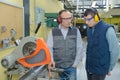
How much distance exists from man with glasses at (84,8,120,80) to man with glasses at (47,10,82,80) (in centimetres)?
16

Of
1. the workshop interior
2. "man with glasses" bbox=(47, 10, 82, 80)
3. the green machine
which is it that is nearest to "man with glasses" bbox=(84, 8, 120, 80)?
"man with glasses" bbox=(47, 10, 82, 80)

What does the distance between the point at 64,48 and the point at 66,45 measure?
42 mm

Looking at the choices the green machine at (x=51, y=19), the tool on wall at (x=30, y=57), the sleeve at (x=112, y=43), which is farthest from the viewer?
the green machine at (x=51, y=19)

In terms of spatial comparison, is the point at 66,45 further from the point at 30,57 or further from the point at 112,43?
the point at 30,57

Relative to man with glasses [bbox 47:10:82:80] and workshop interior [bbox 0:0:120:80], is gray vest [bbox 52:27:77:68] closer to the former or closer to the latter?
man with glasses [bbox 47:10:82:80]

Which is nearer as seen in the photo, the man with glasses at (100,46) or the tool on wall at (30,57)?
the tool on wall at (30,57)

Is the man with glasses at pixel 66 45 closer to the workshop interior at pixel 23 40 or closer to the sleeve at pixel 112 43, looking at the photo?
the workshop interior at pixel 23 40

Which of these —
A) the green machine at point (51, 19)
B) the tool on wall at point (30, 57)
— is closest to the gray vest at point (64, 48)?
the tool on wall at point (30, 57)

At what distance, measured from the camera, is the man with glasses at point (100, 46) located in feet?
8.14

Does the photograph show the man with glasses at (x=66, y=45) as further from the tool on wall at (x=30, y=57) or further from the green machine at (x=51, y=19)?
the green machine at (x=51, y=19)

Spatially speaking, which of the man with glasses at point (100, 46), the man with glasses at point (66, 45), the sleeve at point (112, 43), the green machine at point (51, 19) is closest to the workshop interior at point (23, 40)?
the green machine at point (51, 19)

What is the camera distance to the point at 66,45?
266 centimetres

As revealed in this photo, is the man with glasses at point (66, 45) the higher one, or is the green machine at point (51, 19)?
the green machine at point (51, 19)

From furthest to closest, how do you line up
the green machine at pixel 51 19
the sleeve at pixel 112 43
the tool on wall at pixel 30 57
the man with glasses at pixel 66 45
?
the green machine at pixel 51 19
the man with glasses at pixel 66 45
the sleeve at pixel 112 43
the tool on wall at pixel 30 57
